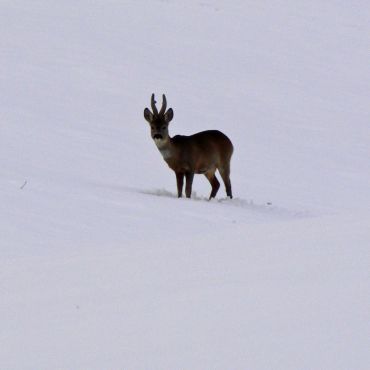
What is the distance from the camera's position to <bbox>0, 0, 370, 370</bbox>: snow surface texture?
499 cm

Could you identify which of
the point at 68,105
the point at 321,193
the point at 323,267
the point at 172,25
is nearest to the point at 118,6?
the point at 172,25

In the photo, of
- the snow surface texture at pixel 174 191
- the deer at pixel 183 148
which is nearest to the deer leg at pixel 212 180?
the deer at pixel 183 148

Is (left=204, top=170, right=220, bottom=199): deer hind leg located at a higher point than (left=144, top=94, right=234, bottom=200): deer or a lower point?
lower

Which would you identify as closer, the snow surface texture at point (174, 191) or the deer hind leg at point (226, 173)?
the snow surface texture at point (174, 191)

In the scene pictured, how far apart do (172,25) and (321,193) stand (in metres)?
16.3

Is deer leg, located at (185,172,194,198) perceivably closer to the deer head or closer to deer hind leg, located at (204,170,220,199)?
the deer head

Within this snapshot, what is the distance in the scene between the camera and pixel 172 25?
33719mm

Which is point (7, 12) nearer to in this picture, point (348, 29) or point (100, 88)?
point (100, 88)

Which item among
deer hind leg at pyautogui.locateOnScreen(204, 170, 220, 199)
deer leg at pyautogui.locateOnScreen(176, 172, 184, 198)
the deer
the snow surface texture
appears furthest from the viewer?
deer hind leg at pyautogui.locateOnScreen(204, 170, 220, 199)

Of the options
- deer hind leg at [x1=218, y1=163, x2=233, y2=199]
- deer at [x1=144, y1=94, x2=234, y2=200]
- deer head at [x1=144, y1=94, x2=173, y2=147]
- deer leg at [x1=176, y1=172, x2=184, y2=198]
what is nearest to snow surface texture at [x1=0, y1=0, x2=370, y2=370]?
deer leg at [x1=176, y1=172, x2=184, y2=198]

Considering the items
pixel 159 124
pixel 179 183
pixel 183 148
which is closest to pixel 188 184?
pixel 179 183

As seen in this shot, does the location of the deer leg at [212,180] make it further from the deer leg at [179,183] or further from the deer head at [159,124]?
the deer head at [159,124]

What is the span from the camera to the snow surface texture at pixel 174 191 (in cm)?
499

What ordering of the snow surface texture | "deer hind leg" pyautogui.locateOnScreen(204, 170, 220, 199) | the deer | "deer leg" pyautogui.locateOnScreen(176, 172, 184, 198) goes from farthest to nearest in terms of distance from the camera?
"deer hind leg" pyautogui.locateOnScreen(204, 170, 220, 199) < the deer < "deer leg" pyautogui.locateOnScreen(176, 172, 184, 198) < the snow surface texture
